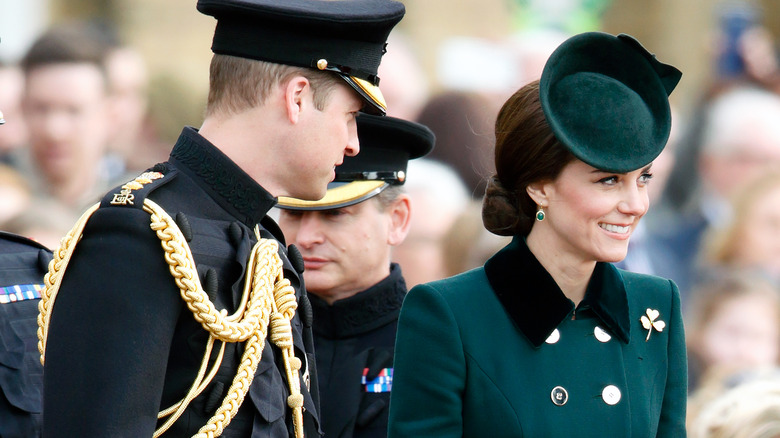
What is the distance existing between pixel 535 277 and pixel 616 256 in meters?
0.23

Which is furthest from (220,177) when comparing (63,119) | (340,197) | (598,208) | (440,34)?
(440,34)

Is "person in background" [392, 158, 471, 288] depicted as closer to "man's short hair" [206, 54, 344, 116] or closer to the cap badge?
"man's short hair" [206, 54, 344, 116]

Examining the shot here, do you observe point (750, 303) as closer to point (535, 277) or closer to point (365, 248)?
point (365, 248)

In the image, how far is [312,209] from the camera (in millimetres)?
4270

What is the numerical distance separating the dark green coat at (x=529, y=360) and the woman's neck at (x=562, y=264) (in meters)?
0.03

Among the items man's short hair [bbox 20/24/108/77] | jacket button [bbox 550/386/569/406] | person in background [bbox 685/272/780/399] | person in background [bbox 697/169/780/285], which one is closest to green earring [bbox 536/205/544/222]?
jacket button [bbox 550/386/569/406]

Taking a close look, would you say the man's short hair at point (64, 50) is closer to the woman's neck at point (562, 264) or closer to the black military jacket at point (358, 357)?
the black military jacket at point (358, 357)

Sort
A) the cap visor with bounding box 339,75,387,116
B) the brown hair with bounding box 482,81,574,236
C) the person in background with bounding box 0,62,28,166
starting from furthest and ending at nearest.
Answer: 1. the person in background with bounding box 0,62,28,166
2. the brown hair with bounding box 482,81,574,236
3. the cap visor with bounding box 339,75,387,116

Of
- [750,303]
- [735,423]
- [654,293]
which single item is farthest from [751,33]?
[654,293]

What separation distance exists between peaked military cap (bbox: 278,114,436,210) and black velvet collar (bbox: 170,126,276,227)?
1.29 m

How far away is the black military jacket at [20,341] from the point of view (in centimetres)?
326

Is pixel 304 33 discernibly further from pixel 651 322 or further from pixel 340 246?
pixel 340 246

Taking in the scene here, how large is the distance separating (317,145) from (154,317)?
1.98 ft

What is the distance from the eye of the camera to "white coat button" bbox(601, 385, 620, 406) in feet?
10.7
